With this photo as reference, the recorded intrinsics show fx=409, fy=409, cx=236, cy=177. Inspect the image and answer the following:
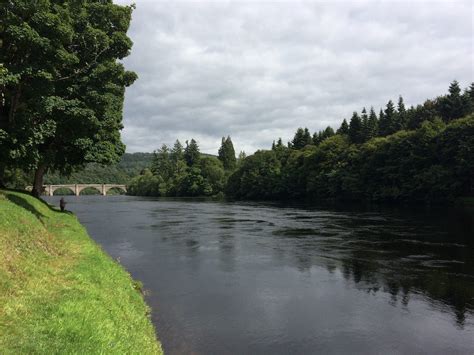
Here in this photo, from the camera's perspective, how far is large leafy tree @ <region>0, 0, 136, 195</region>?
22.5 meters

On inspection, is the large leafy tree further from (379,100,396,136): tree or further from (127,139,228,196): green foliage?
(127,139,228,196): green foliage

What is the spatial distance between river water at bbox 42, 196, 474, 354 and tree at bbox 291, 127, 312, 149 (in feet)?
357

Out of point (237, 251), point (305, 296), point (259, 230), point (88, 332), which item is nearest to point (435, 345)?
point (305, 296)

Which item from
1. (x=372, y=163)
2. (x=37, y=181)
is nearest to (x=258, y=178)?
(x=372, y=163)

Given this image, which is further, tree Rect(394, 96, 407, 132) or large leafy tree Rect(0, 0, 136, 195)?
tree Rect(394, 96, 407, 132)

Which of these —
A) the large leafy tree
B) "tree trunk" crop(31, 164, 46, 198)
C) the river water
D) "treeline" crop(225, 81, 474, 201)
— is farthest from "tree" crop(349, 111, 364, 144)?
the large leafy tree

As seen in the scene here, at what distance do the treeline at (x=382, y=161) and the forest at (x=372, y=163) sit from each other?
184 millimetres

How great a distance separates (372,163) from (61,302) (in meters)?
93.3

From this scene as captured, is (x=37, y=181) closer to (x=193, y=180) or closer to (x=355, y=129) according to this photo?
(x=355, y=129)

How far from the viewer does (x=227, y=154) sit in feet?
609

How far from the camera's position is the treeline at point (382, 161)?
3113 inches

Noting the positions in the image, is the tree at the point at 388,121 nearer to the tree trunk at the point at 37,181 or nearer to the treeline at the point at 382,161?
the treeline at the point at 382,161

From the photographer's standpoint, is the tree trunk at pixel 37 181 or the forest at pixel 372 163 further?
the forest at pixel 372 163

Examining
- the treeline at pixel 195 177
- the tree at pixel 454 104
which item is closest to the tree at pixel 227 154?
the treeline at pixel 195 177
